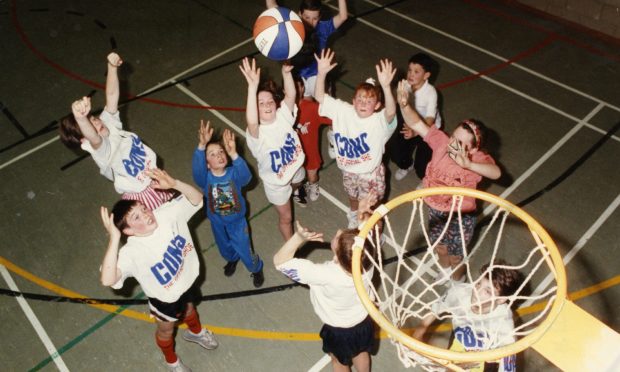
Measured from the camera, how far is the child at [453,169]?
3359 millimetres

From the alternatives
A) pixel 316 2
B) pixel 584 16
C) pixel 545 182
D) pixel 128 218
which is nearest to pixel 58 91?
pixel 316 2

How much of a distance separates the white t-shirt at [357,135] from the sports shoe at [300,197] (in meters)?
1.08

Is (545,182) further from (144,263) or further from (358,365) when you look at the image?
(144,263)

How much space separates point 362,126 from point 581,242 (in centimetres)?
270

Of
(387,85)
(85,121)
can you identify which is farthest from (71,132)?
(387,85)

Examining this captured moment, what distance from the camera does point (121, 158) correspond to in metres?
3.86

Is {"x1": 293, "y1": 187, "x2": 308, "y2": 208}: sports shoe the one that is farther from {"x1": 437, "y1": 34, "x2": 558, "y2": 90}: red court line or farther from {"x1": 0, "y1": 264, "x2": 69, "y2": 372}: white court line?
{"x1": 437, "y1": 34, "x2": 558, "y2": 90}: red court line

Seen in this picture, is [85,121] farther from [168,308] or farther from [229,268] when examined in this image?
[229,268]

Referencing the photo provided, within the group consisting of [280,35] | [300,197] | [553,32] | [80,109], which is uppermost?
[280,35]

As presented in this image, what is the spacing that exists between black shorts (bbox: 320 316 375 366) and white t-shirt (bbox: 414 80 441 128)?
7.93 feet

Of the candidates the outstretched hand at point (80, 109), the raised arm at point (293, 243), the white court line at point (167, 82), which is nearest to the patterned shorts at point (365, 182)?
the raised arm at point (293, 243)

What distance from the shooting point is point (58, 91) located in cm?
721

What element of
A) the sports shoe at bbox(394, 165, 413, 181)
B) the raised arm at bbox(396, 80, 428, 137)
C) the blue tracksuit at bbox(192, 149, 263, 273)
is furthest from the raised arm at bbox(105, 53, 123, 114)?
the sports shoe at bbox(394, 165, 413, 181)

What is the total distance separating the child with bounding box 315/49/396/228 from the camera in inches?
150
